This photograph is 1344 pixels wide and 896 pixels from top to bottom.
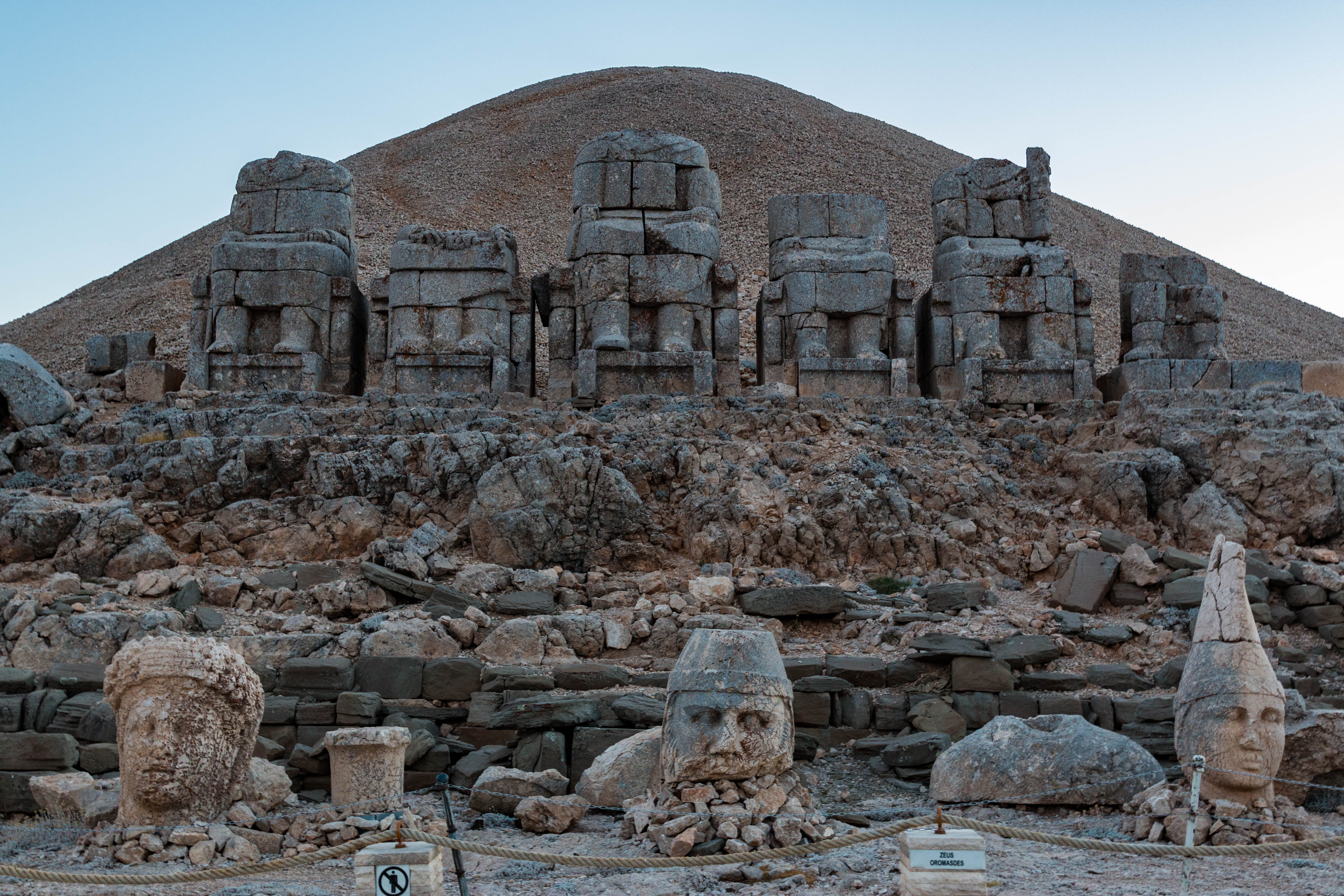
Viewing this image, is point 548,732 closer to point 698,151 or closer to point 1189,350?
point 698,151

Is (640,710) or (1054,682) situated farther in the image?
(1054,682)

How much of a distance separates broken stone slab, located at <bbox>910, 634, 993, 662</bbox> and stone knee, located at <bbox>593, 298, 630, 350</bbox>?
21.9 feet

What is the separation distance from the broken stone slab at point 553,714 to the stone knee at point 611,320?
7.03m

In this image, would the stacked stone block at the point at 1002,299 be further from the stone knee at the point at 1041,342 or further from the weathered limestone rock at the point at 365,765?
the weathered limestone rock at the point at 365,765

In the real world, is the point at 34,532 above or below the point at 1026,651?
above

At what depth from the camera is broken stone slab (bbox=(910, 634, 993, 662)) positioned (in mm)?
9492

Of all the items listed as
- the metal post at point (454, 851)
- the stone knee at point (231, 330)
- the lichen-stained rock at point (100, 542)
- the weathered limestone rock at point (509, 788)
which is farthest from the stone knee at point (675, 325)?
the metal post at point (454, 851)

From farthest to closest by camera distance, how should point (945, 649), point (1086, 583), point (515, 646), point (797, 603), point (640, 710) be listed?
1. point (1086, 583)
2. point (797, 603)
3. point (515, 646)
4. point (945, 649)
5. point (640, 710)

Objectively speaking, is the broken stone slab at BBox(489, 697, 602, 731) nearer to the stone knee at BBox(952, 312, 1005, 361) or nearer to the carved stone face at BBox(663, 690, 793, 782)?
the carved stone face at BBox(663, 690, 793, 782)

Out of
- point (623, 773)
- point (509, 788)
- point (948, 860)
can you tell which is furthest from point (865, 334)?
point (948, 860)

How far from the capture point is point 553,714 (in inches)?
346

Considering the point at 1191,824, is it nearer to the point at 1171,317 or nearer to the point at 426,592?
the point at 426,592

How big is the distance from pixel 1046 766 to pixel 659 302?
9.24 metres

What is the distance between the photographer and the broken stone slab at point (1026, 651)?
9.59 m
